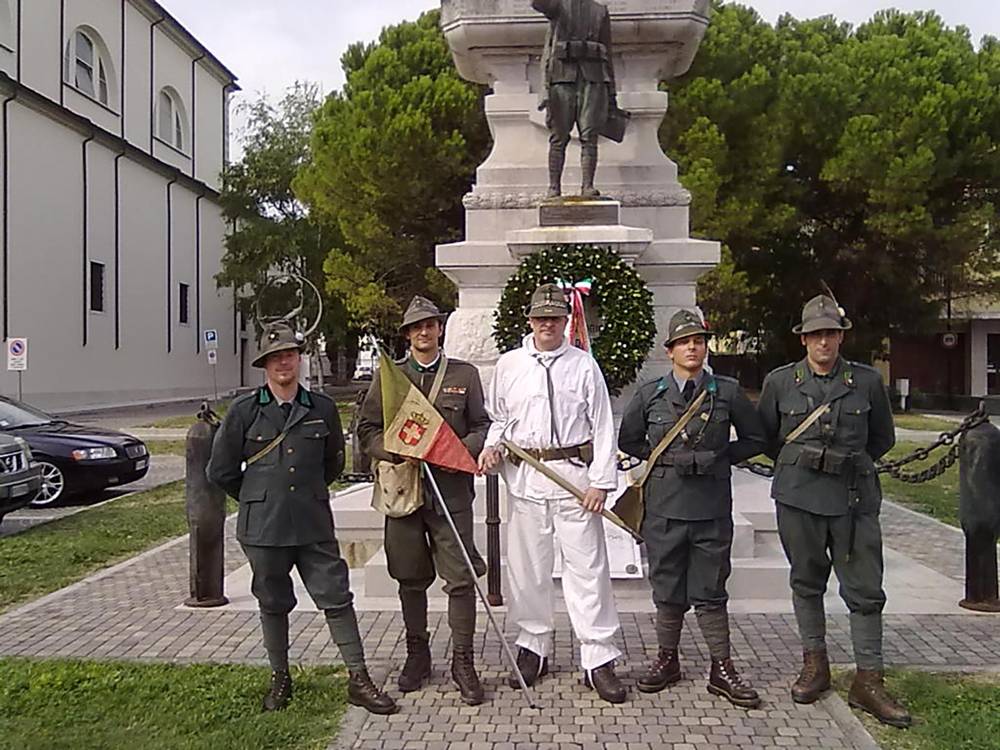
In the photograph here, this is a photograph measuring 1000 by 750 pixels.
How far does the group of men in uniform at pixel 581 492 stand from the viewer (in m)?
4.86

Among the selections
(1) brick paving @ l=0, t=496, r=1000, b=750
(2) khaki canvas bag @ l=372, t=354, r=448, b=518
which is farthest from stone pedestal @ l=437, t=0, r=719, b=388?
(2) khaki canvas bag @ l=372, t=354, r=448, b=518

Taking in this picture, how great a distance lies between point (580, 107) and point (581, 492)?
14.0ft

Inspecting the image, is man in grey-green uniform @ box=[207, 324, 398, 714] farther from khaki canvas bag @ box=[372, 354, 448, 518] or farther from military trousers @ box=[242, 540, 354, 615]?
khaki canvas bag @ box=[372, 354, 448, 518]

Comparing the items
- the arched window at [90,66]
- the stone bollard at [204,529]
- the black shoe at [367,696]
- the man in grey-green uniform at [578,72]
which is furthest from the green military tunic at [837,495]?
the arched window at [90,66]

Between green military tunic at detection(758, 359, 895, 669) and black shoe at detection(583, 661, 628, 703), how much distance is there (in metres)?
0.95

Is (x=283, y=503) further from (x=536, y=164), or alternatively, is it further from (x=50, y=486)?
(x=50, y=486)

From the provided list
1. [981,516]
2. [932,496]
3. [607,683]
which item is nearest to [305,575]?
[607,683]

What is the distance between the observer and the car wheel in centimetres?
1210

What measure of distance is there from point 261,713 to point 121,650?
1.52 m

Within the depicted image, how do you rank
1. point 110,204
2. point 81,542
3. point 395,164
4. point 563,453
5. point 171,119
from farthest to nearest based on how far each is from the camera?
1. point 171,119
2. point 110,204
3. point 395,164
4. point 81,542
5. point 563,453

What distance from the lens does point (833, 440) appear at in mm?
4852

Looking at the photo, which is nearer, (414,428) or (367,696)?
(367,696)

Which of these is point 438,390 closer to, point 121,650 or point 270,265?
point 121,650

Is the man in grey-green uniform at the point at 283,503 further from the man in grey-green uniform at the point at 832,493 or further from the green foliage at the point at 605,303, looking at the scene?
the green foliage at the point at 605,303
